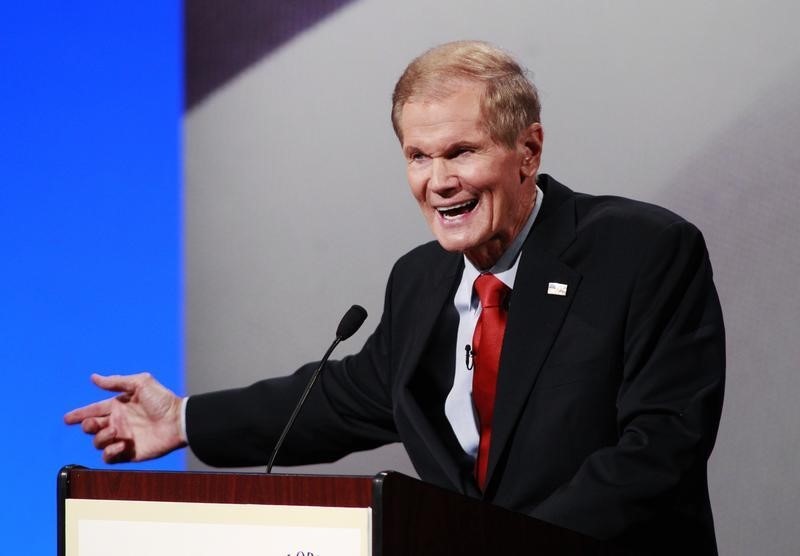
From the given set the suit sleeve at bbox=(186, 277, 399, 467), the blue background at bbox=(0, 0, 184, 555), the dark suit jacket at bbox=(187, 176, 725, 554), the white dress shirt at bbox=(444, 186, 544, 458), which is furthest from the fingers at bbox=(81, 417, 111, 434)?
the blue background at bbox=(0, 0, 184, 555)

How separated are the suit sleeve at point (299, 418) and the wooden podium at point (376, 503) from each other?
2.82 feet

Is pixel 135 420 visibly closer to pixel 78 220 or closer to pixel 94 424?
pixel 94 424

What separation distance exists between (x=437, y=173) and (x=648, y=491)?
66 centimetres

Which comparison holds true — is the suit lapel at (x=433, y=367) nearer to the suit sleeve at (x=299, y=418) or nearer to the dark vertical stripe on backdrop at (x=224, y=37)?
the suit sleeve at (x=299, y=418)

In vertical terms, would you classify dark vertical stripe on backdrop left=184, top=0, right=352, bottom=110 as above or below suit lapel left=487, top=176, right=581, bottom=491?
above

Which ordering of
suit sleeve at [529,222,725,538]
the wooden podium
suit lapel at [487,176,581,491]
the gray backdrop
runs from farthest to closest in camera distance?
the gray backdrop < suit lapel at [487,176,581,491] < suit sleeve at [529,222,725,538] < the wooden podium

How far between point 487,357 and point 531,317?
12 centimetres

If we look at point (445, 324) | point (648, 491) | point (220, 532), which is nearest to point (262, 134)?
point (445, 324)

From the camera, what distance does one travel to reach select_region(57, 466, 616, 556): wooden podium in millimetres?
1186

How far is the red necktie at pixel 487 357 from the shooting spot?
1.98m

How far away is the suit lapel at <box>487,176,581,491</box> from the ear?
10cm

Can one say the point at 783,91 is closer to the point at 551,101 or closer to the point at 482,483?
the point at 551,101

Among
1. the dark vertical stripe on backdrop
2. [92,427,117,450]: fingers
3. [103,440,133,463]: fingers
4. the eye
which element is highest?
the dark vertical stripe on backdrop

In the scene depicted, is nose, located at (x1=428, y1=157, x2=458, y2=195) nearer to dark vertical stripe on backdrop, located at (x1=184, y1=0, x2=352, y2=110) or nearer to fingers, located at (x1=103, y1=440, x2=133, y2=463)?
fingers, located at (x1=103, y1=440, x2=133, y2=463)
